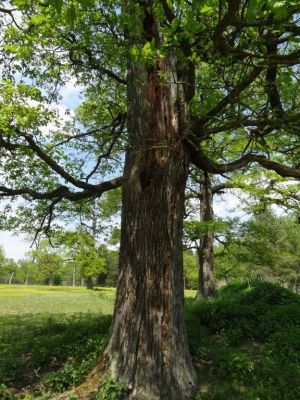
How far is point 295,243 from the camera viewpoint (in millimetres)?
53219

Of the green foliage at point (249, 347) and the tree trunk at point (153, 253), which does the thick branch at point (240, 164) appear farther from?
the green foliage at point (249, 347)

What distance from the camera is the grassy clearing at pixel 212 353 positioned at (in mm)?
6355

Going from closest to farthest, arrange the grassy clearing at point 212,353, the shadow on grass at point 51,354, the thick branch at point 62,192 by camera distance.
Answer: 1. the grassy clearing at point 212,353
2. the shadow on grass at point 51,354
3. the thick branch at point 62,192

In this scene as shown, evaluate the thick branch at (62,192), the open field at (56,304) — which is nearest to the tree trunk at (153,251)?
the thick branch at (62,192)

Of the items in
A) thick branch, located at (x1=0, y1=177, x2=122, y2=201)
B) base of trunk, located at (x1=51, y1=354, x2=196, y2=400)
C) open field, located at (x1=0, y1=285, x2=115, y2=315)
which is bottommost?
base of trunk, located at (x1=51, y1=354, x2=196, y2=400)

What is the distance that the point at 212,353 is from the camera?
7762 mm

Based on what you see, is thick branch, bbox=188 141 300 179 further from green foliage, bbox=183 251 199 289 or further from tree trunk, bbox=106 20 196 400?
green foliage, bbox=183 251 199 289

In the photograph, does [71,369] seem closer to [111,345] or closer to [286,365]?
[111,345]

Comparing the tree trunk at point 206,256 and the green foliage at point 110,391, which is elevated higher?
the tree trunk at point 206,256

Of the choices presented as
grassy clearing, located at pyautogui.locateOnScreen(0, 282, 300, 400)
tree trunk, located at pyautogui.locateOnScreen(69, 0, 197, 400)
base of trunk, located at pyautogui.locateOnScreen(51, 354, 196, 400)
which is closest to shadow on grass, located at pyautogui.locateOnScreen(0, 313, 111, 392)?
grassy clearing, located at pyautogui.locateOnScreen(0, 282, 300, 400)

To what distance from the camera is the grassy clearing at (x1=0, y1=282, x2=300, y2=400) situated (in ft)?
20.9

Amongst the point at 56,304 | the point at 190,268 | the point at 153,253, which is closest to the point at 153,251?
the point at 153,253

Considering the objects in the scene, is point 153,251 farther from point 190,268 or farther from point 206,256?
point 190,268

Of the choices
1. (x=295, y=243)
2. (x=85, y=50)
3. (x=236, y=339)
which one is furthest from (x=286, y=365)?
(x=295, y=243)
